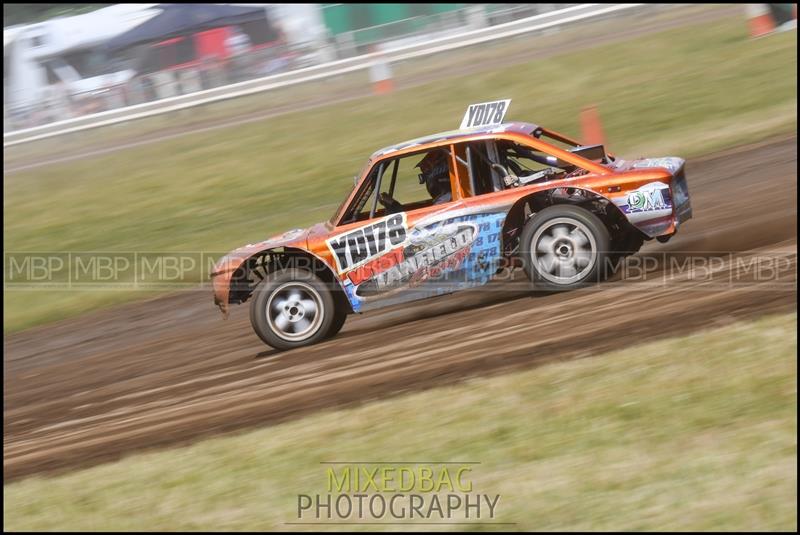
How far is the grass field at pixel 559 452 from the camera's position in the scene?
4637 millimetres

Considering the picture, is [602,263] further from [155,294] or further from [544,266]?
[155,294]

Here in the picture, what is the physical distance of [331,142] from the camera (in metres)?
19.6

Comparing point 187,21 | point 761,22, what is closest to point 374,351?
point 761,22

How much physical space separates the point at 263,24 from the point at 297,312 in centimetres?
1926

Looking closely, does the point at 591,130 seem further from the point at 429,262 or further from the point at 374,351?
the point at 374,351

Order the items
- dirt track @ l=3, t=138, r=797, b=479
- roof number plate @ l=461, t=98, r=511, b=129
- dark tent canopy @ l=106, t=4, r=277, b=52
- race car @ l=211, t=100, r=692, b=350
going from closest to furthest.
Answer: dirt track @ l=3, t=138, r=797, b=479, race car @ l=211, t=100, r=692, b=350, roof number plate @ l=461, t=98, r=511, b=129, dark tent canopy @ l=106, t=4, r=277, b=52

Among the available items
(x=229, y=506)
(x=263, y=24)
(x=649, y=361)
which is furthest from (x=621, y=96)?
(x=229, y=506)

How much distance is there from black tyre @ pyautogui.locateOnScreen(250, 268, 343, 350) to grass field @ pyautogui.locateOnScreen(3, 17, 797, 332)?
553cm

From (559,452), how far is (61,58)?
24759 millimetres

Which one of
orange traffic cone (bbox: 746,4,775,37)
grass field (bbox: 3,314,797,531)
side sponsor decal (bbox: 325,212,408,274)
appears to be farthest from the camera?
orange traffic cone (bbox: 746,4,775,37)

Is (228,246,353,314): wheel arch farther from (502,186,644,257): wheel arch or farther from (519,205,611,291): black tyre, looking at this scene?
(519,205,611,291): black tyre

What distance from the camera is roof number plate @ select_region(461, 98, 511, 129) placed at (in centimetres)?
838

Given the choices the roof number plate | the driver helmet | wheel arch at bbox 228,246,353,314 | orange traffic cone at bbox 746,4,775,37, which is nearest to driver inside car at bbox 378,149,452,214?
the driver helmet

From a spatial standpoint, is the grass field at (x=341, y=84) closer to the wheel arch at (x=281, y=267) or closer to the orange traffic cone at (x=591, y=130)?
the orange traffic cone at (x=591, y=130)
